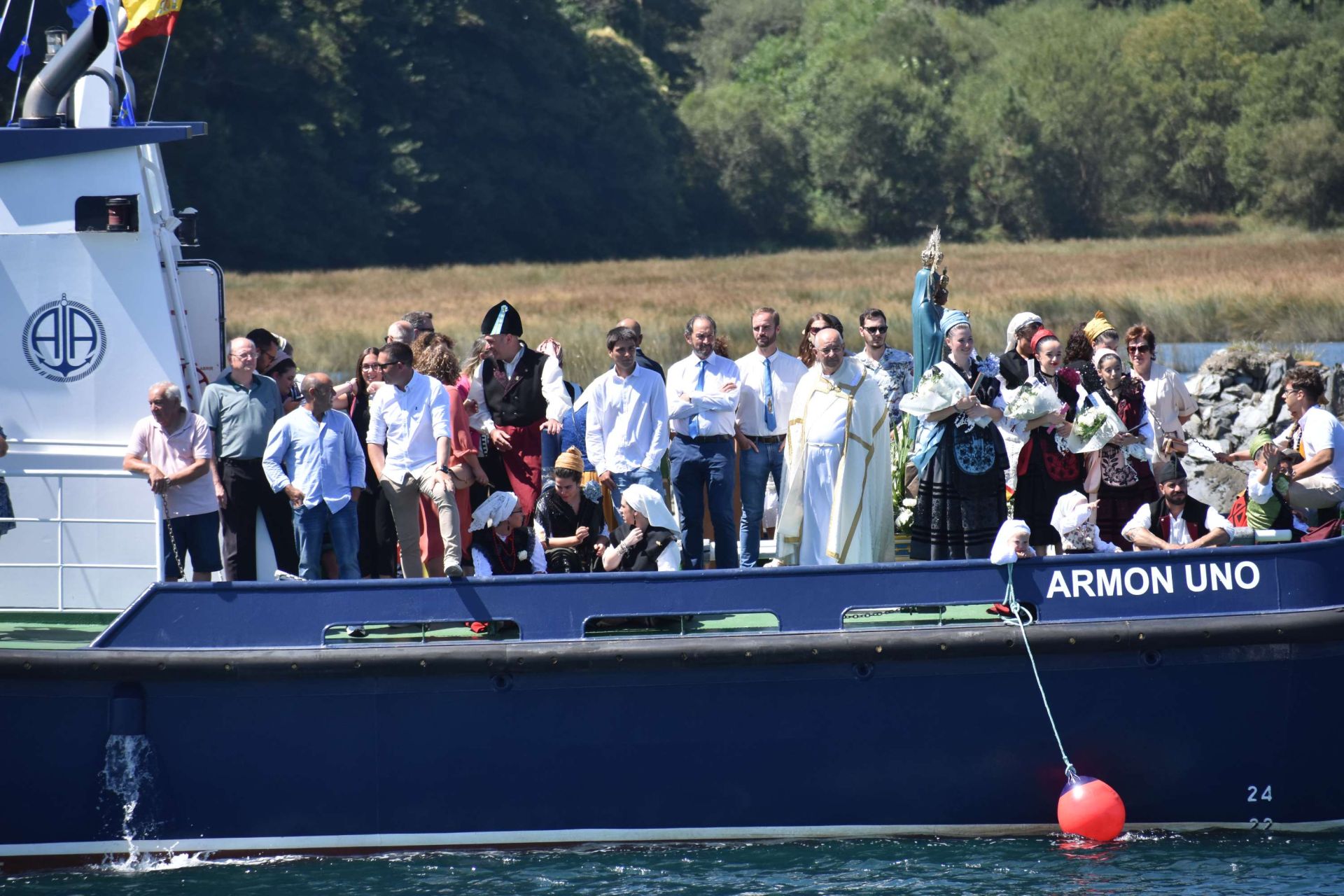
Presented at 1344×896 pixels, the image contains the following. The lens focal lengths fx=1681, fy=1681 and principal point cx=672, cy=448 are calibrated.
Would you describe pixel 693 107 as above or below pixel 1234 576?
above

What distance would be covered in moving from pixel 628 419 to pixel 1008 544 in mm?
2122

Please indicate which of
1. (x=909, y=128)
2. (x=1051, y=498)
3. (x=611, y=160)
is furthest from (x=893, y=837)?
(x=909, y=128)

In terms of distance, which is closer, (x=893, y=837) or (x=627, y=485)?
(x=893, y=837)

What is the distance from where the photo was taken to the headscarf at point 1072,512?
768 cm

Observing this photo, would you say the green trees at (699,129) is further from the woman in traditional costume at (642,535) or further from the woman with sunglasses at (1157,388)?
the woman in traditional costume at (642,535)

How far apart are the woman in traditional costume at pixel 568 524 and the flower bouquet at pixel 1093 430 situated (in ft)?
7.51

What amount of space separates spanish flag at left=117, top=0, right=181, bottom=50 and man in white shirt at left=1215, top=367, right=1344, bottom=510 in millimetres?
5974

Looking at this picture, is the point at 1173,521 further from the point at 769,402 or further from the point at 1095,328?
the point at 769,402

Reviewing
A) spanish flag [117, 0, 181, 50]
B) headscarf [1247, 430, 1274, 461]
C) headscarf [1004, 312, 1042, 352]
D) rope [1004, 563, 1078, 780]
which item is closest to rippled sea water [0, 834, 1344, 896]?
rope [1004, 563, 1078, 780]

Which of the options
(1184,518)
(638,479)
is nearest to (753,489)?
(638,479)

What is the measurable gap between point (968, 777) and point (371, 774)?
8.67 ft

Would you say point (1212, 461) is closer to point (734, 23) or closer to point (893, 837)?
point (893, 837)

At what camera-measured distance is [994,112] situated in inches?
2527

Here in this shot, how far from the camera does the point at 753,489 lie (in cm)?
878
